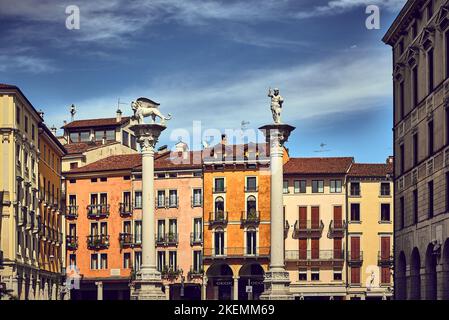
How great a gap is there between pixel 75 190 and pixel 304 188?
79.3 ft

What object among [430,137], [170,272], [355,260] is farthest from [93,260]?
[430,137]

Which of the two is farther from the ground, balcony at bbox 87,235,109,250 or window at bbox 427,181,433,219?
window at bbox 427,181,433,219

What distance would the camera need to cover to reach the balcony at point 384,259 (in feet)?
352

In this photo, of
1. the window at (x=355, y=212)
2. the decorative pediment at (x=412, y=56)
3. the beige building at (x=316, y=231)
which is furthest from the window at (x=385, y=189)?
the decorative pediment at (x=412, y=56)

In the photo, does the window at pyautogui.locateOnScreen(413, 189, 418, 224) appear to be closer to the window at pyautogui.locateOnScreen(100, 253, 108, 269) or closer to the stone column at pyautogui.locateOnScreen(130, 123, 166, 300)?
the stone column at pyautogui.locateOnScreen(130, 123, 166, 300)

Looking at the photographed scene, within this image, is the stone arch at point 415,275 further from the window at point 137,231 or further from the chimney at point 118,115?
the chimney at point 118,115

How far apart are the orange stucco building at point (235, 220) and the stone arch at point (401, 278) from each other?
41499 millimetres

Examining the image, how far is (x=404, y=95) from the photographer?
6169cm

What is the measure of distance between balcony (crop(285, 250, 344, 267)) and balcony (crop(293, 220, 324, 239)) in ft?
5.39

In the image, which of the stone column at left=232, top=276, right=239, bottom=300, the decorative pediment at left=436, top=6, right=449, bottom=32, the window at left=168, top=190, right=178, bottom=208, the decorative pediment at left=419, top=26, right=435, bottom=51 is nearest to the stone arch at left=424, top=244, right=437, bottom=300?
the decorative pediment at left=419, top=26, right=435, bottom=51

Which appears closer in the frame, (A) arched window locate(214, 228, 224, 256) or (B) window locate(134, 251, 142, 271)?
(A) arched window locate(214, 228, 224, 256)

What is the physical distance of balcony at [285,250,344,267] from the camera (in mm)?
107500

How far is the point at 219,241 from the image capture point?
10712 centimetres
